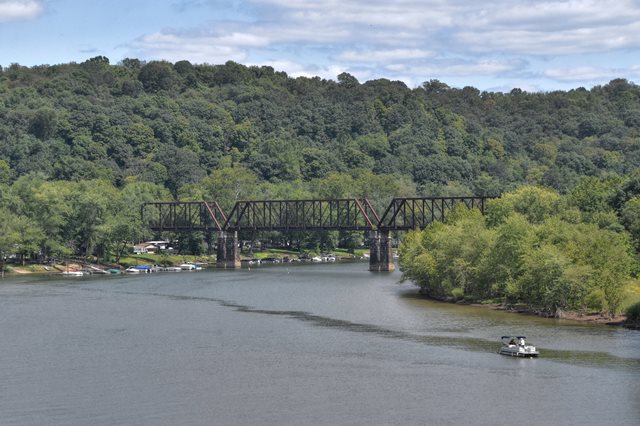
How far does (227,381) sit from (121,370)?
869 centimetres

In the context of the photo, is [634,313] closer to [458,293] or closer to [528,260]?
[528,260]

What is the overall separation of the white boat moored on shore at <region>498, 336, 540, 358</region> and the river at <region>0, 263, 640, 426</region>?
32.7 inches

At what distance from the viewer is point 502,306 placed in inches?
4626

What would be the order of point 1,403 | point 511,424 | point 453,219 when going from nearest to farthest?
point 511,424, point 1,403, point 453,219

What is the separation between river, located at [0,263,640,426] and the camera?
66.8 m

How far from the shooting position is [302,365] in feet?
273

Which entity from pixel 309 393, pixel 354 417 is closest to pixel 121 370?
pixel 309 393

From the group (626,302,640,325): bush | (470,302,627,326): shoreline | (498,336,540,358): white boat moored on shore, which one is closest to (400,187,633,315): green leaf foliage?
(470,302,627,326): shoreline

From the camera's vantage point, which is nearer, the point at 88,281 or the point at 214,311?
the point at 214,311

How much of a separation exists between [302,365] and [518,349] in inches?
628

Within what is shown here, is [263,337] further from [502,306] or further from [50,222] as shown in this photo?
[50,222]

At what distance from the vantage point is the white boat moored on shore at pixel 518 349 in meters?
84.2

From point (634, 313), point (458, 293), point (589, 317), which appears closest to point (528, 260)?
point (589, 317)

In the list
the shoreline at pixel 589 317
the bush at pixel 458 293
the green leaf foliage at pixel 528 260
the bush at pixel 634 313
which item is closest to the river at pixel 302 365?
the shoreline at pixel 589 317
